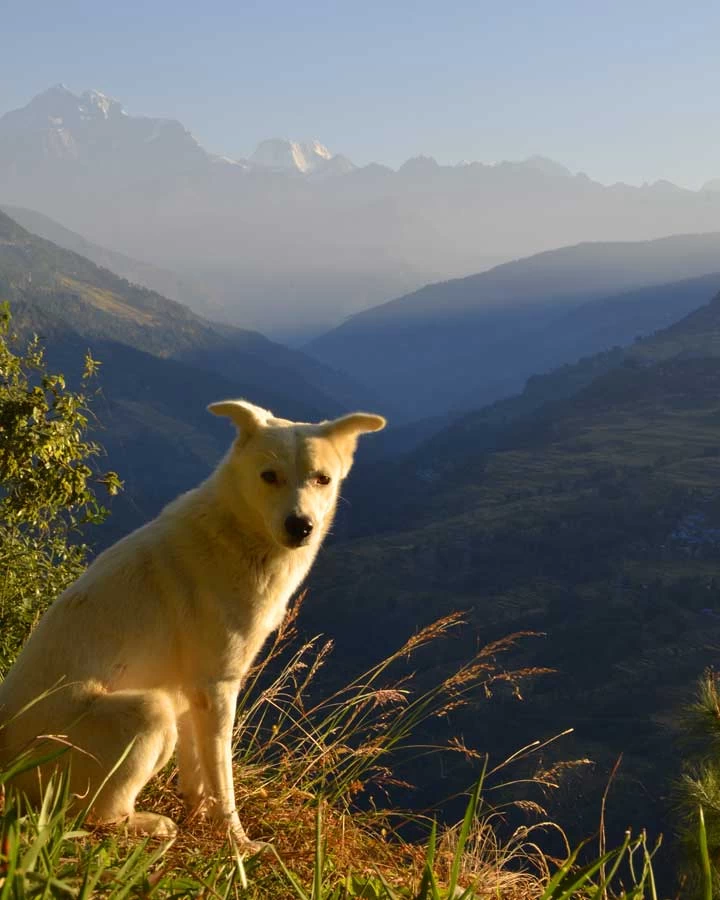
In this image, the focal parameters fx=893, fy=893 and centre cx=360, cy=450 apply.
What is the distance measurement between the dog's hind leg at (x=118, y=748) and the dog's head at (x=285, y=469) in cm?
126

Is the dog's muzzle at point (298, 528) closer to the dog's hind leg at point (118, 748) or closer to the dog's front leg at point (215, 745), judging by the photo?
the dog's front leg at point (215, 745)

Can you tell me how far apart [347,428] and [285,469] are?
68 centimetres

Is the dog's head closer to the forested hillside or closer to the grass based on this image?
the grass

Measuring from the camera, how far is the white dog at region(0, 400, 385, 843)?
4500 mm

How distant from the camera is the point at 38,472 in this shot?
12.7m

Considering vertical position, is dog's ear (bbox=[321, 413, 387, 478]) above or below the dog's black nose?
above

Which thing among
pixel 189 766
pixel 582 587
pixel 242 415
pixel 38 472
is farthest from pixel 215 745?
pixel 582 587

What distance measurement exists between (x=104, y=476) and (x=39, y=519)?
119cm

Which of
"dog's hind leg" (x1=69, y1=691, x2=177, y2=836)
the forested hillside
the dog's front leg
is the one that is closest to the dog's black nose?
the dog's front leg

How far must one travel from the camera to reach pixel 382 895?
3.72 m

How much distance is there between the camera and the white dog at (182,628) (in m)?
4.50

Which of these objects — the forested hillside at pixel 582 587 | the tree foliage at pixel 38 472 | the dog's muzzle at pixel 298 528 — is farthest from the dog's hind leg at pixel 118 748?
the forested hillside at pixel 582 587

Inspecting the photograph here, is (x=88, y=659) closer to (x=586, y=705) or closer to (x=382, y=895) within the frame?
(x=382, y=895)

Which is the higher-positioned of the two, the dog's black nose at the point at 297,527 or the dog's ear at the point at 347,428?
the dog's ear at the point at 347,428
